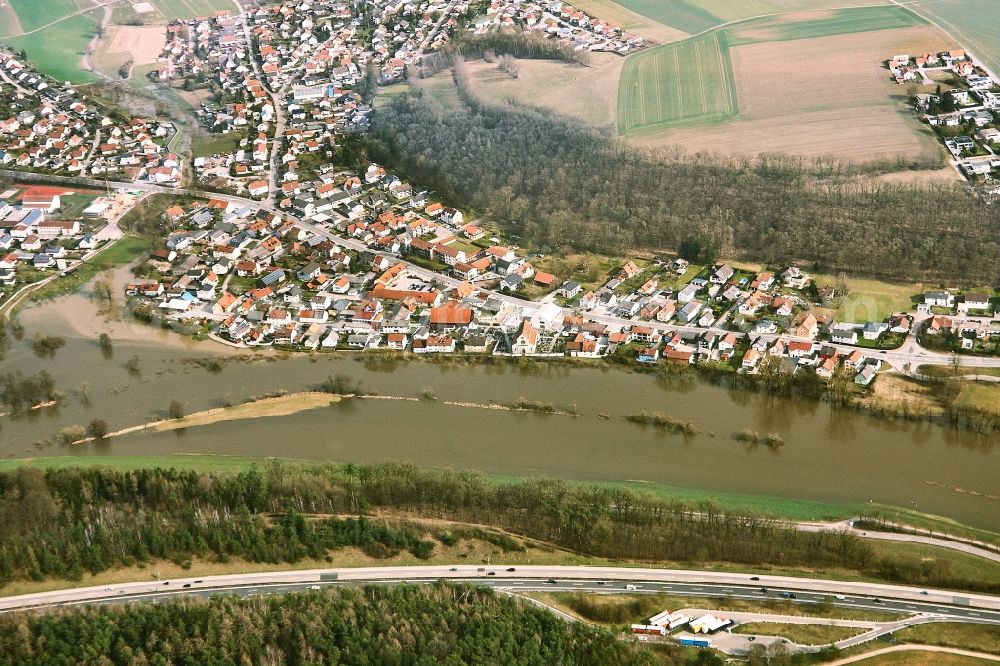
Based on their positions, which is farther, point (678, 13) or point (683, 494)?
point (678, 13)

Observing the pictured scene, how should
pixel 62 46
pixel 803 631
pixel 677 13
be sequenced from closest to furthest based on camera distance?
pixel 803 631, pixel 677 13, pixel 62 46

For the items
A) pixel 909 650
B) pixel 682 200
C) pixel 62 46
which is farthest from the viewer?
pixel 62 46

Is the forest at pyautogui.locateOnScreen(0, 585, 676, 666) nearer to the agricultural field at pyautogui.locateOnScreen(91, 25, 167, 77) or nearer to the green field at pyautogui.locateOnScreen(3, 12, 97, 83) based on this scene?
the green field at pyautogui.locateOnScreen(3, 12, 97, 83)

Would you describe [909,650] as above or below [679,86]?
below

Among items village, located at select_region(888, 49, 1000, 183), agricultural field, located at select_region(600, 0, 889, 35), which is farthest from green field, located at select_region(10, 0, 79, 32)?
village, located at select_region(888, 49, 1000, 183)

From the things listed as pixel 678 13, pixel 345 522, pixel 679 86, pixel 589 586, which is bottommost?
pixel 589 586

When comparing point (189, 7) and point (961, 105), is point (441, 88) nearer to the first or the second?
point (961, 105)

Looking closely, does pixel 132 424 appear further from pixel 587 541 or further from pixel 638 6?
pixel 638 6

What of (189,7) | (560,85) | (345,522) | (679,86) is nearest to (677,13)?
(679,86)
